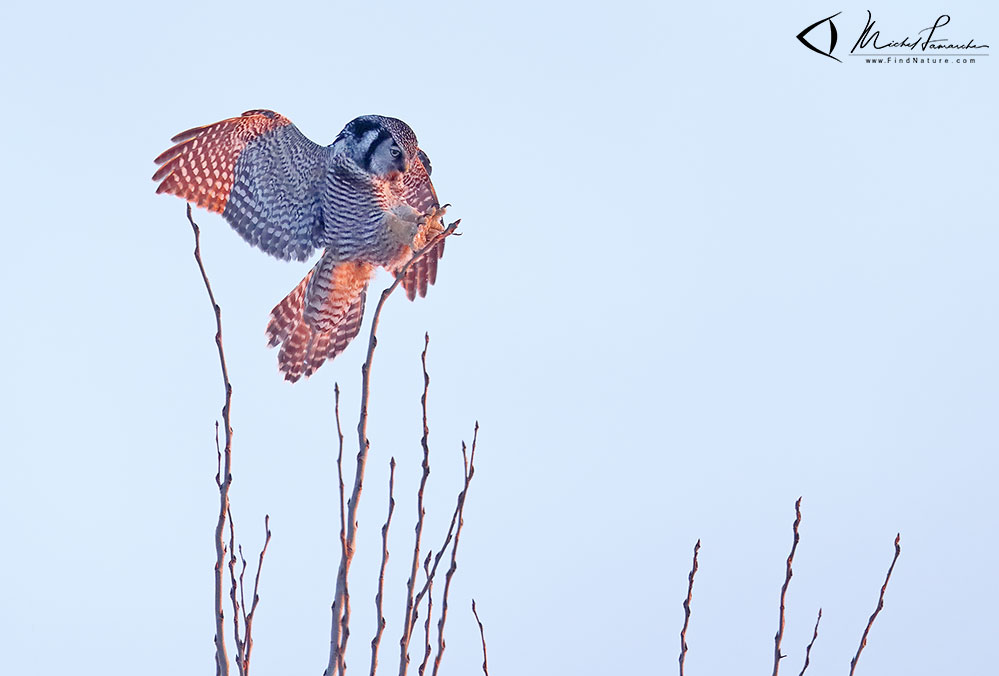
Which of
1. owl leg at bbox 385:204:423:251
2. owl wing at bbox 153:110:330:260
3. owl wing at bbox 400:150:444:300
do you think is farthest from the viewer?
owl wing at bbox 400:150:444:300

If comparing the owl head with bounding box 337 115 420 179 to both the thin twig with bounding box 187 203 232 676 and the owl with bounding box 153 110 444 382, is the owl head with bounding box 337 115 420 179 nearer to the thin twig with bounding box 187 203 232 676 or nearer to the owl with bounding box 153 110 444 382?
the owl with bounding box 153 110 444 382

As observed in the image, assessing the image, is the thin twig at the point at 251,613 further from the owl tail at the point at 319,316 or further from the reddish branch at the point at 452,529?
the owl tail at the point at 319,316

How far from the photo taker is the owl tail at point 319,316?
24.5ft

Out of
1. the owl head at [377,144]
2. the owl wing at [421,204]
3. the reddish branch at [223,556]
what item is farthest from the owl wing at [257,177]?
the reddish branch at [223,556]

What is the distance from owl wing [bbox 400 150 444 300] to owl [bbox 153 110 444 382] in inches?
4.9

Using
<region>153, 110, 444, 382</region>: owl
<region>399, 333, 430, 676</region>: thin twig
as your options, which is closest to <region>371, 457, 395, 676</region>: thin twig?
<region>399, 333, 430, 676</region>: thin twig

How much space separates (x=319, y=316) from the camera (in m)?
7.45

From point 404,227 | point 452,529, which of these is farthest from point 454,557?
point 404,227

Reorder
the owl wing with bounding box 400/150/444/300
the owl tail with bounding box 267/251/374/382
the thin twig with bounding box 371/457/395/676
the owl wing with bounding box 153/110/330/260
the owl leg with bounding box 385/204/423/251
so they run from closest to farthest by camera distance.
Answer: the thin twig with bounding box 371/457/395/676 → the owl wing with bounding box 153/110/330/260 → the owl leg with bounding box 385/204/423/251 → the owl tail with bounding box 267/251/374/382 → the owl wing with bounding box 400/150/444/300

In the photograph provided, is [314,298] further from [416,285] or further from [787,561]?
→ [787,561]

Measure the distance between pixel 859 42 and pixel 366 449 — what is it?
1130cm

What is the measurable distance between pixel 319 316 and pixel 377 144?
1.13m

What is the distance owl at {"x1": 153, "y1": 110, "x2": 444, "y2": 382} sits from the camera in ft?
23.5

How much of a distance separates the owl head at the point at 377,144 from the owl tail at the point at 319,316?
614 mm
